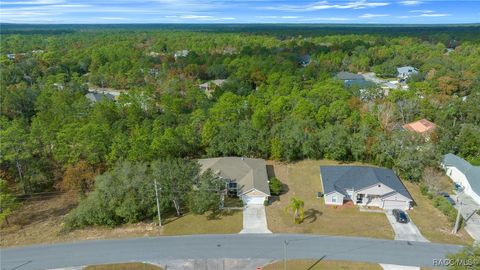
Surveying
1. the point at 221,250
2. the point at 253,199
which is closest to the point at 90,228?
the point at 221,250

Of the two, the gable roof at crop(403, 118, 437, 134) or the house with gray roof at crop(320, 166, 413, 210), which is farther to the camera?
the gable roof at crop(403, 118, 437, 134)

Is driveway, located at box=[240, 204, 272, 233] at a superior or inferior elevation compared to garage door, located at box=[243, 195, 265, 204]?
inferior

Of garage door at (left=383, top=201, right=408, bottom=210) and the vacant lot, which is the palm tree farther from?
garage door at (left=383, top=201, right=408, bottom=210)

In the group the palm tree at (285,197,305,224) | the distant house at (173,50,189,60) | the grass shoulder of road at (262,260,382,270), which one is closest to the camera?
the grass shoulder of road at (262,260,382,270)

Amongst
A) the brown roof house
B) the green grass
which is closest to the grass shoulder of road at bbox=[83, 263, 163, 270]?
the green grass

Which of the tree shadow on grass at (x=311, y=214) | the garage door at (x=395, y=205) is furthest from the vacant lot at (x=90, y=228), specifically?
the garage door at (x=395, y=205)

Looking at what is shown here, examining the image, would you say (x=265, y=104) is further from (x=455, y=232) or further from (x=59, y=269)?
(x=59, y=269)

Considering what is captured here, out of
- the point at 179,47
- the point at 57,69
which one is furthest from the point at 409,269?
A: the point at 179,47

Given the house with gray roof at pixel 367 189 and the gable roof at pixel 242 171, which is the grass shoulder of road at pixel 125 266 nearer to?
the gable roof at pixel 242 171
